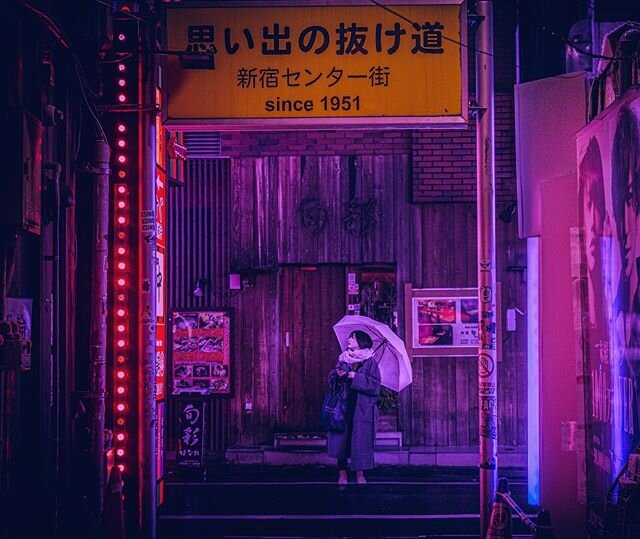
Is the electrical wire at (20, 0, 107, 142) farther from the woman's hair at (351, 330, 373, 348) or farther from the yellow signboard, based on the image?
the woman's hair at (351, 330, 373, 348)

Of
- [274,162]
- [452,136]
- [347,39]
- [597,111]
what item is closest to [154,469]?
[347,39]

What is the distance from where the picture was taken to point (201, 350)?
42.8ft

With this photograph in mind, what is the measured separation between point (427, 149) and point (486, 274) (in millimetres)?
5819

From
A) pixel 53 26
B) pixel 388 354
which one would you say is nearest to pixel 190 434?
pixel 388 354

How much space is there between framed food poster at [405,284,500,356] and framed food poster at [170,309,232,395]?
3138 millimetres

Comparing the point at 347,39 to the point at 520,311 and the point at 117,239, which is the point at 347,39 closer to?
the point at 117,239

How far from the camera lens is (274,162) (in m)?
13.4

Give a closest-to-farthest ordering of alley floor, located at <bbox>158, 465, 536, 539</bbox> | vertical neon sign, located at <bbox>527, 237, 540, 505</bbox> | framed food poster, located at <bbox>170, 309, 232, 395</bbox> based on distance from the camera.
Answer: vertical neon sign, located at <bbox>527, 237, 540, 505</bbox>, alley floor, located at <bbox>158, 465, 536, 539</bbox>, framed food poster, located at <bbox>170, 309, 232, 395</bbox>

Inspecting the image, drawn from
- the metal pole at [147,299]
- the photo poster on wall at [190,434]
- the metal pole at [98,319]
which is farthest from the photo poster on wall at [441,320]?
the metal pole at [98,319]

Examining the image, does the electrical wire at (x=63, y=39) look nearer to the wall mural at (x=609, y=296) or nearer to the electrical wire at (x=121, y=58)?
the electrical wire at (x=121, y=58)

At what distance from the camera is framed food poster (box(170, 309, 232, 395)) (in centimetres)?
1299

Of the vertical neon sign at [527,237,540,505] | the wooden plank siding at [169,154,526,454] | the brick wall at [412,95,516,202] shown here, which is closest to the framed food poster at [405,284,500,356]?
the wooden plank siding at [169,154,526,454]

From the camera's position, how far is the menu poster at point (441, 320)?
Answer: 43.5ft

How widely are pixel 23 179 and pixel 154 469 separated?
3260 millimetres
